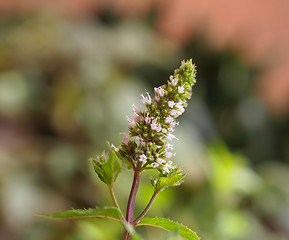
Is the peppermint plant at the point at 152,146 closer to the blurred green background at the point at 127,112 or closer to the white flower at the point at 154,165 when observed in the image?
the white flower at the point at 154,165

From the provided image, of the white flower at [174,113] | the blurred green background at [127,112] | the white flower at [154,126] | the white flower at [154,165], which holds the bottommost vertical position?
the white flower at [154,165]

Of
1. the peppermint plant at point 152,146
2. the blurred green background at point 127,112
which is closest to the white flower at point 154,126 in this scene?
the peppermint plant at point 152,146

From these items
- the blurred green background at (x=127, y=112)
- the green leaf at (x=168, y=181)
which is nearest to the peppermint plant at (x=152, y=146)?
the green leaf at (x=168, y=181)

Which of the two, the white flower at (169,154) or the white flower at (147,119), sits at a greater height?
the white flower at (147,119)

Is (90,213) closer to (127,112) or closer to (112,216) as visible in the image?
(112,216)

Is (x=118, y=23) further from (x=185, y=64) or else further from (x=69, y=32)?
(x=185, y=64)

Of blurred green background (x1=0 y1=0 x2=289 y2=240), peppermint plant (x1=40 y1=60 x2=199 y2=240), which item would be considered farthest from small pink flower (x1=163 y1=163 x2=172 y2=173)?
blurred green background (x1=0 y1=0 x2=289 y2=240)

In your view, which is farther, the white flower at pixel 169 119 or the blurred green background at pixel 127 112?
the blurred green background at pixel 127 112

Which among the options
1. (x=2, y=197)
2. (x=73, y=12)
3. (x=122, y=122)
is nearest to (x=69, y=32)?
(x=73, y=12)

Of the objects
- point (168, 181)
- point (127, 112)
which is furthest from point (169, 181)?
point (127, 112)
